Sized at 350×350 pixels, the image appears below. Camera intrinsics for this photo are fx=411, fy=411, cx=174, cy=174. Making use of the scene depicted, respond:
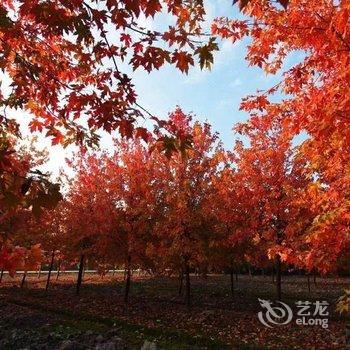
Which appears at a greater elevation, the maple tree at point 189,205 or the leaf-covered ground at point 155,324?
the maple tree at point 189,205

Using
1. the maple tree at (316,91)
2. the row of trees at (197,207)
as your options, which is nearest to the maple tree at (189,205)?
the row of trees at (197,207)

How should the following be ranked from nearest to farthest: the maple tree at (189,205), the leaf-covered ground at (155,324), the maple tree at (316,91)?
the maple tree at (316,91)
the leaf-covered ground at (155,324)
the maple tree at (189,205)

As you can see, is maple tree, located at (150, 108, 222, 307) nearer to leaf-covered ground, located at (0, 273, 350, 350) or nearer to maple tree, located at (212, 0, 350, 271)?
leaf-covered ground, located at (0, 273, 350, 350)

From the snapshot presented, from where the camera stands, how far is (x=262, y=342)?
11523mm

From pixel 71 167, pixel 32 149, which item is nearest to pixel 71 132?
pixel 71 167

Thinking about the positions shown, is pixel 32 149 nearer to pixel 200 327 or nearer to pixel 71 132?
pixel 200 327

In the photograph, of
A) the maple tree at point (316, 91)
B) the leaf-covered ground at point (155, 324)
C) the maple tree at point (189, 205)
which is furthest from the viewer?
the maple tree at point (189, 205)

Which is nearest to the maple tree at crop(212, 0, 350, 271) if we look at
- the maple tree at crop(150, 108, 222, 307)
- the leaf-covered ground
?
the leaf-covered ground

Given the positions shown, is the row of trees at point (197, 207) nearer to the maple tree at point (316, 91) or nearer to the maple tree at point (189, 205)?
the maple tree at point (189, 205)

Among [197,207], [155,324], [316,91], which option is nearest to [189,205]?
[197,207]

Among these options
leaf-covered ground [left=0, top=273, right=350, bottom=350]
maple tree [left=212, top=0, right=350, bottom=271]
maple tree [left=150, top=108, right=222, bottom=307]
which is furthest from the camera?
maple tree [left=150, top=108, right=222, bottom=307]

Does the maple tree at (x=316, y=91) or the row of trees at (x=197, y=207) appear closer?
the maple tree at (x=316, y=91)

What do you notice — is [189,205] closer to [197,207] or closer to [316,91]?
[197,207]

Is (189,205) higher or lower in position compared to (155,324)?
higher
